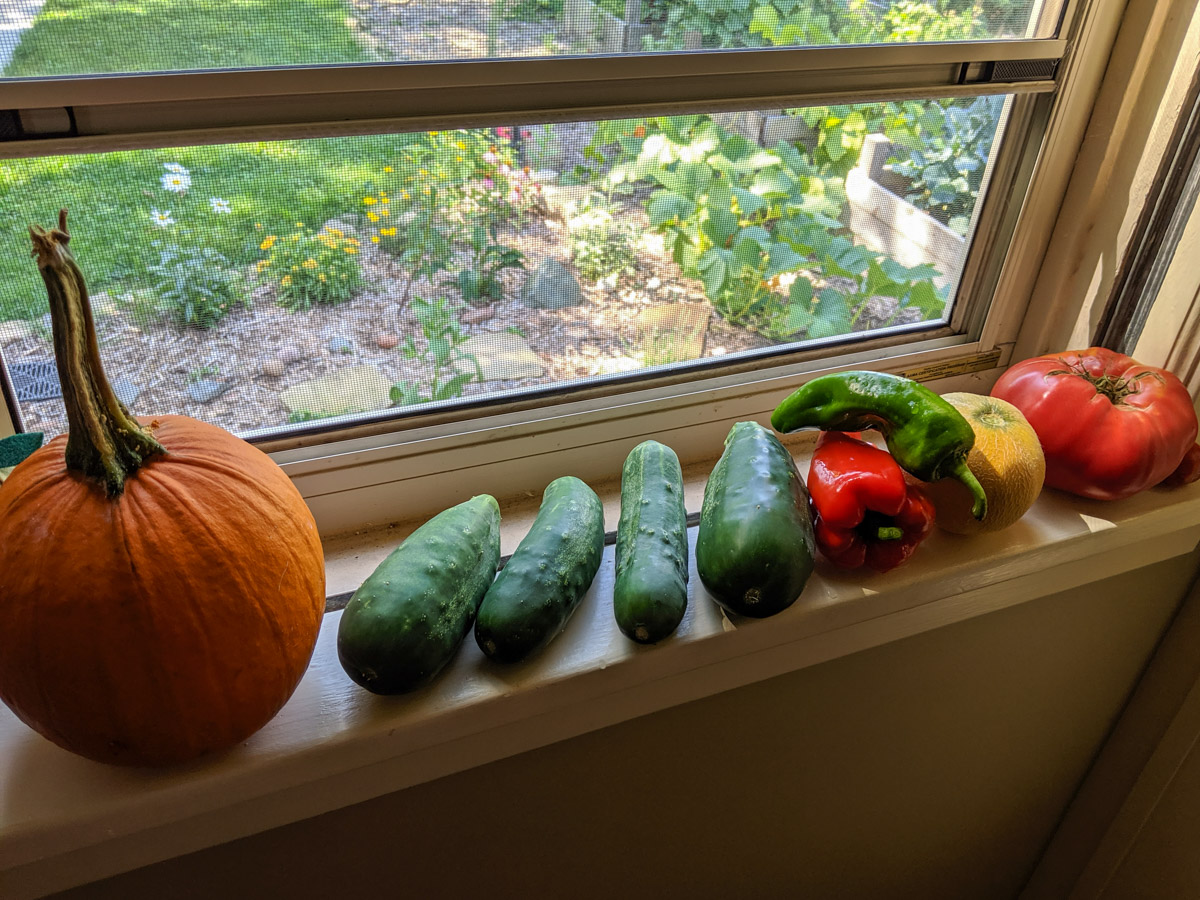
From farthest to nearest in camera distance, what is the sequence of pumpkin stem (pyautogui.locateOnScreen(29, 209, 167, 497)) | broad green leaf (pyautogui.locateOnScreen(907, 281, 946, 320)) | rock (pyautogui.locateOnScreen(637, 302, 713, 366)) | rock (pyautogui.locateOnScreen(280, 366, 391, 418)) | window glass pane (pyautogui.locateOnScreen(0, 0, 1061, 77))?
broad green leaf (pyautogui.locateOnScreen(907, 281, 946, 320)) < rock (pyautogui.locateOnScreen(637, 302, 713, 366)) < rock (pyautogui.locateOnScreen(280, 366, 391, 418)) < window glass pane (pyautogui.locateOnScreen(0, 0, 1061, 77)) < pumpkin stem (pyautogui.locateOnScreen(29, 209, 167, 497))

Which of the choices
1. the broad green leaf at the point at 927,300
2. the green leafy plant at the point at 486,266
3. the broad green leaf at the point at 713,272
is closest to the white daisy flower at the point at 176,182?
the green leafy plant at the point at 486,266

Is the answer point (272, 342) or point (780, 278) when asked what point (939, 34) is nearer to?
point (780, 278)

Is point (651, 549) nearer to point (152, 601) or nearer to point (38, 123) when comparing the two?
point (152, 601)

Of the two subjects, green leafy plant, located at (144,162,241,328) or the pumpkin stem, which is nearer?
the pumpkin stem

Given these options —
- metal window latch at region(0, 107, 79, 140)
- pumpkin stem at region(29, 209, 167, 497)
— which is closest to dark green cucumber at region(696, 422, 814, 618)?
pumpkin stem at region(29, 209, 167, 497)

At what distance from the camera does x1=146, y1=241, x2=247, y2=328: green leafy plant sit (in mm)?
617

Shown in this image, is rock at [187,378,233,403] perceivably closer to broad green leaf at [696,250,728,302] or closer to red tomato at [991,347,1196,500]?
broad green leaf at [696,250,728,302]

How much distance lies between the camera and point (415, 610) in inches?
22.6

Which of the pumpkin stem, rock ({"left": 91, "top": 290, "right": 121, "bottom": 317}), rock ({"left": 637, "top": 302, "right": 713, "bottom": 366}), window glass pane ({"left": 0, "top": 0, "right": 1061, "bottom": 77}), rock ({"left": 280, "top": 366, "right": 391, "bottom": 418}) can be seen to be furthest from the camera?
rock ({"left": 637, "top": 302, "right": 713, "bottom": 366})

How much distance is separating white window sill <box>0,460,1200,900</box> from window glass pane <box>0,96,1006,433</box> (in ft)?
0.60

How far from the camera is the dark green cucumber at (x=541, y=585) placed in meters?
0.61

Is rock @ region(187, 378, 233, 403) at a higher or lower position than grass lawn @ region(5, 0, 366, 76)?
lower

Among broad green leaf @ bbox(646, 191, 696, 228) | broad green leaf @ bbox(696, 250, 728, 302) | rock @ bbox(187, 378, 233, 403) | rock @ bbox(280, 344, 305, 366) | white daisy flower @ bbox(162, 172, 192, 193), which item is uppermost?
white daisy flower @ bbox(162, 172, 192, 193)

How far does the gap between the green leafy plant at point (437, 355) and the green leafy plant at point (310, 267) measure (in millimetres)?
68
